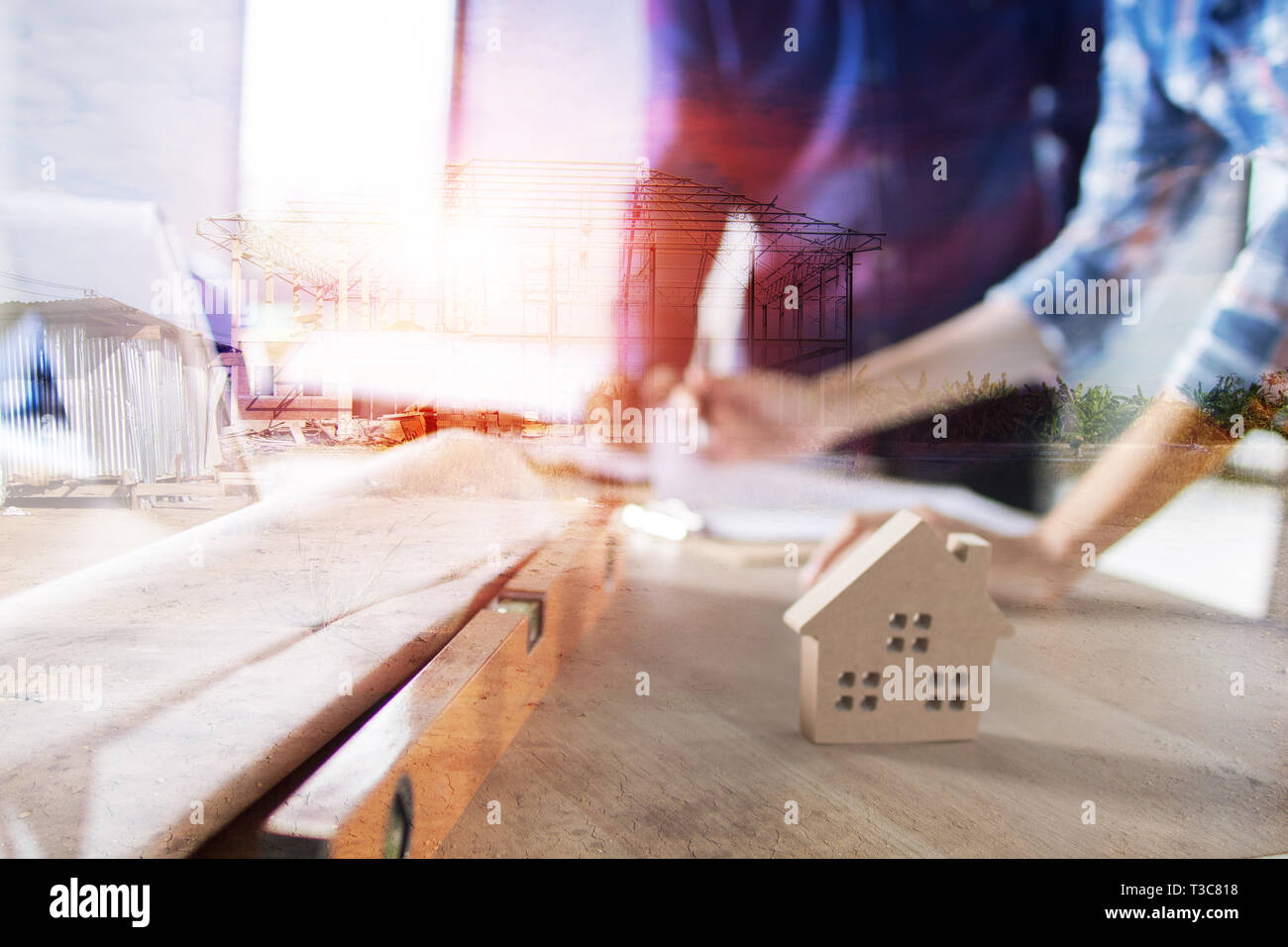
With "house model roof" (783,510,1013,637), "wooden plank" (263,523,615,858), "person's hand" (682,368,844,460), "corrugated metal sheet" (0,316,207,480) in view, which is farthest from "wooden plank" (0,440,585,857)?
"person's hand" (682,368,844,460)

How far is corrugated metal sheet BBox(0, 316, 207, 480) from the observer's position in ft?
→ 37.8

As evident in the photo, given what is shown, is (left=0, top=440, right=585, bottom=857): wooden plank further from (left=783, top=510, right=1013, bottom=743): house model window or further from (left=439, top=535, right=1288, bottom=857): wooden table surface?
(left=783, top=510, right=1013, bottom=743): house model window

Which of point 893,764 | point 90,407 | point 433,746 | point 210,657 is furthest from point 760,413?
point 433,746

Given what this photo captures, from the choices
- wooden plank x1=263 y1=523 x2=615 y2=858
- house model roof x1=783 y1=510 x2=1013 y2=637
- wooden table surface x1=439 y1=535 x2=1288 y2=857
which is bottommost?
wooden table surface x1=439 y1=535 x2=1288 y2=857

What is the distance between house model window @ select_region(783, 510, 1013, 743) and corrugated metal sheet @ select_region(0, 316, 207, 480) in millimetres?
13437

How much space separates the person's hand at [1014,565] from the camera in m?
4.48

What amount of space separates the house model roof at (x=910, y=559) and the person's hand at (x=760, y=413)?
1198cm

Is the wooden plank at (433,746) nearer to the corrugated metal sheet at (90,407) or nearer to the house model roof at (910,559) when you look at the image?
the house model roof at (910,559)

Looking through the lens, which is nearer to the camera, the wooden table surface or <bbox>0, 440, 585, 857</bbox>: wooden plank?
the wooden table surface

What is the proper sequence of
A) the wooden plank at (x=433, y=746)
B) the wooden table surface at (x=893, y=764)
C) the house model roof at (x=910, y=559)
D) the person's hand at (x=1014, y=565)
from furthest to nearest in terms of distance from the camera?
the person's hand at (x=1014, y=565), the house model roof at (x=910, y=559), the wooden table surface at (x=893, y=764), the wooden plank at (x=433, y=746)

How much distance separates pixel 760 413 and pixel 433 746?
18.5m

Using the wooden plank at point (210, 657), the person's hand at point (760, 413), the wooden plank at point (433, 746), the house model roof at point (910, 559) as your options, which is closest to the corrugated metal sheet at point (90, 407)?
the wooden plank at point (210, 657)

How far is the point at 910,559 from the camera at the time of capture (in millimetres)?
3148

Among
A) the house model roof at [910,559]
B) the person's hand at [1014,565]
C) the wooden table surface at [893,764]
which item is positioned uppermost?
the house model roof at [910,559]
